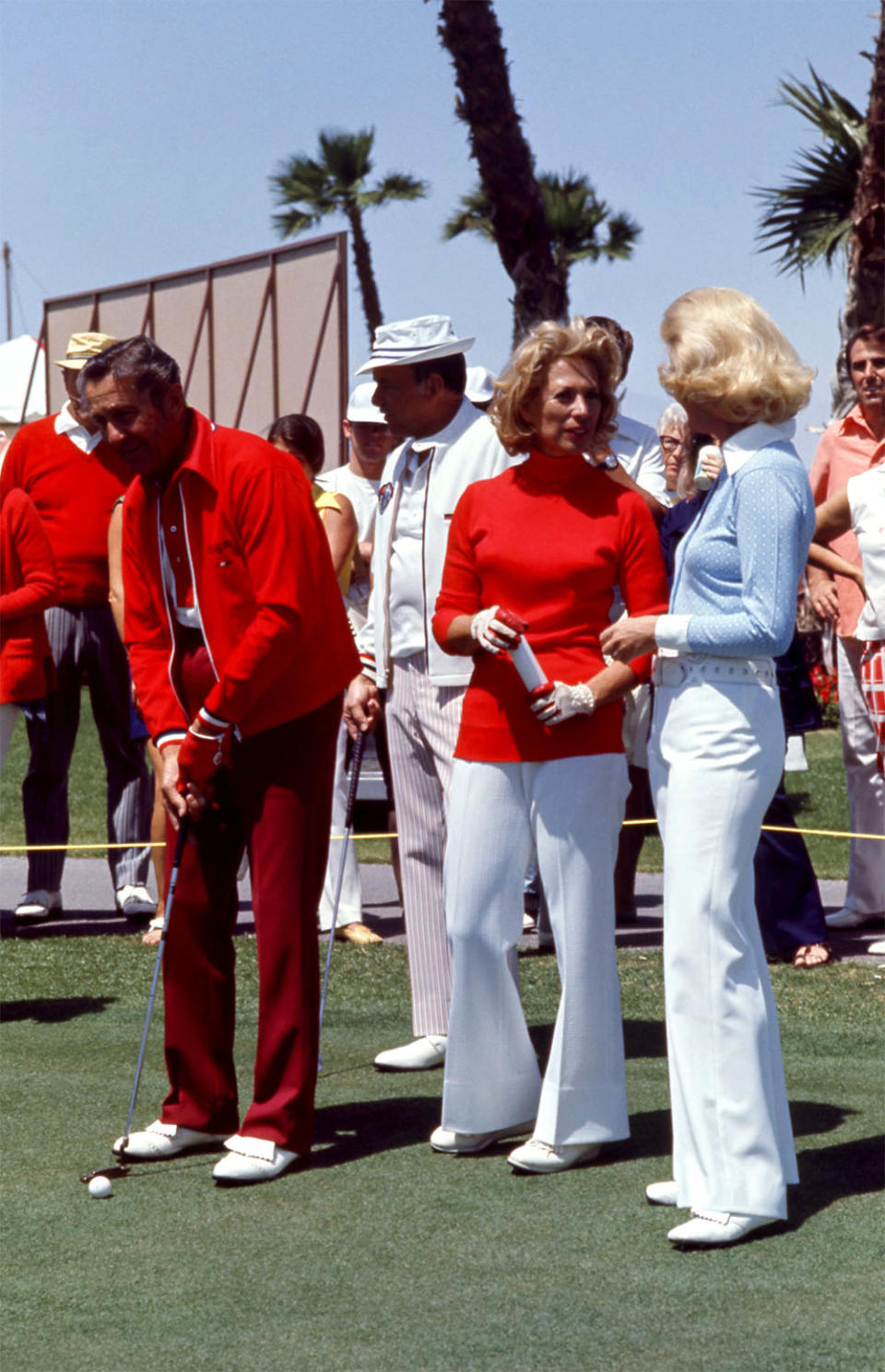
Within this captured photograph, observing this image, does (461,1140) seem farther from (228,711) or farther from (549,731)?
(228,711)

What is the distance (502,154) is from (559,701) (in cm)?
1270

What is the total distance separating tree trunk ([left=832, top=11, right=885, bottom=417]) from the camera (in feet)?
52.1

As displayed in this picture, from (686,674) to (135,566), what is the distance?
1579 millimetres

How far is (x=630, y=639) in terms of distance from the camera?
4.19 metres

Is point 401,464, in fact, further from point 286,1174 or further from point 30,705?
point 30,705

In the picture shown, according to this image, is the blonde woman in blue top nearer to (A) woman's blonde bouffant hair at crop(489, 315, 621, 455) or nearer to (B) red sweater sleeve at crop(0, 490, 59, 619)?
(A) woman's blonde bouffant hair at crop(489, 315, 621, 455)

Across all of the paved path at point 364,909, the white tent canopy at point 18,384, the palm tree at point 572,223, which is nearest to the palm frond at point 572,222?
the palm tree at point 572,223

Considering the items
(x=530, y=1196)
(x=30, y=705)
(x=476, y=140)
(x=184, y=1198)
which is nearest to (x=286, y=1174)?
(x=184, y=1198)

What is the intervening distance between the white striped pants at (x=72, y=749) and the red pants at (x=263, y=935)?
12.3 ft

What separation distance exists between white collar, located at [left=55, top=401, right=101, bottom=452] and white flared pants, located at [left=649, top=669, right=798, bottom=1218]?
4.91m

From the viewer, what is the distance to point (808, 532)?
13.3ft

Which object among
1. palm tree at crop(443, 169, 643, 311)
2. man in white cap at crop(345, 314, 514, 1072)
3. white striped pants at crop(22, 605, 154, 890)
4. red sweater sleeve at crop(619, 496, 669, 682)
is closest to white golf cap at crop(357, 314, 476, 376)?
man in white cap at crop(345, 314, 514, 1072)

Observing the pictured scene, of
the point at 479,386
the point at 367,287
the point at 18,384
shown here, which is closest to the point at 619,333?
the point at 479,386

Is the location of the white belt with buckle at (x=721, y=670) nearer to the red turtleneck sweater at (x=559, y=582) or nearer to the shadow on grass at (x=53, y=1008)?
the red turtleneck sweater at (x=559, y=582)
